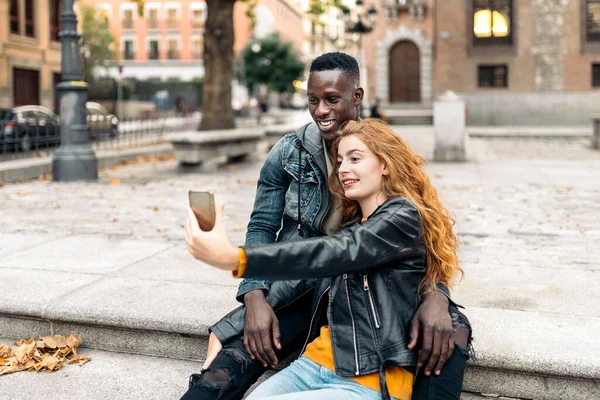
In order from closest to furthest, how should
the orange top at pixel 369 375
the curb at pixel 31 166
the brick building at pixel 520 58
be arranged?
the orange top at pixel 369 375, the curb at pixel 31 166, the brick building at pixel 520 58

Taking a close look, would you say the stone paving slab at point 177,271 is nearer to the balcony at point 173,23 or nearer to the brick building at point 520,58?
the brick building at point 520,58

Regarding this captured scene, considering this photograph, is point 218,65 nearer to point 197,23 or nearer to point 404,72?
point 404,72

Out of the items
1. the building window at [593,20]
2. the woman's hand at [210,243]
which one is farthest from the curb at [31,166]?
the building window at [593,20]

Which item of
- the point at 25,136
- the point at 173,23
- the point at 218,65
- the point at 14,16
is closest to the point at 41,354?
the point at 25,136

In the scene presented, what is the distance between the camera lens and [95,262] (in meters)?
5.52

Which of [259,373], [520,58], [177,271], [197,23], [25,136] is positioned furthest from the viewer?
[197,23]

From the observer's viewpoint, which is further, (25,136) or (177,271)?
(25,136)

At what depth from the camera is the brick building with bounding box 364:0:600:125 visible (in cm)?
3141

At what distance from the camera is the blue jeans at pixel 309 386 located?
271cm

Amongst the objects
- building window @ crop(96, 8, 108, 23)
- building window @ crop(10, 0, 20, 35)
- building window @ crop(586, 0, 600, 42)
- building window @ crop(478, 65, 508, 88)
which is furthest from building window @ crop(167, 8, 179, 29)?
building window @ crop(586, 0, 600, 42)

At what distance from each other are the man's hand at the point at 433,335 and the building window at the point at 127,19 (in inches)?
2978

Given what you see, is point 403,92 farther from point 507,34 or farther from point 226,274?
point 226,274

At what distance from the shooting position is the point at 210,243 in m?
2.26

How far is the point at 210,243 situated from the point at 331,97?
1239 mm
